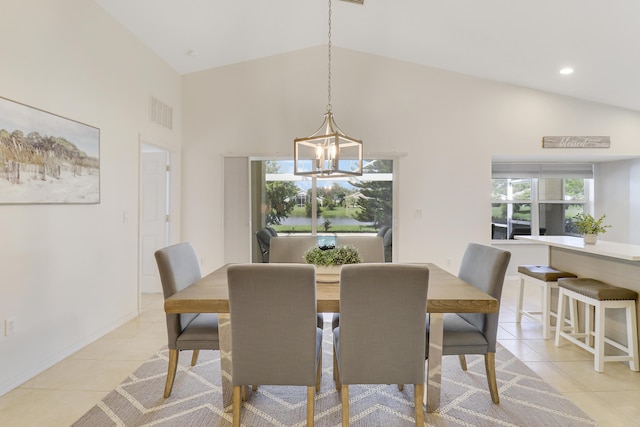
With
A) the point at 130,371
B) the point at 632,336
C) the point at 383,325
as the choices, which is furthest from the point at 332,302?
the point at 632,336

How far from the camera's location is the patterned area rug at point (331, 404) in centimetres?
204

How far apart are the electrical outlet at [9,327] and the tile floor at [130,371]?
37 cm

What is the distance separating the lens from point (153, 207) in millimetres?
4910

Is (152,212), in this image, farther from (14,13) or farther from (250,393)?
(250,393)

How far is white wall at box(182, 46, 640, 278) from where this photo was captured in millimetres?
5109

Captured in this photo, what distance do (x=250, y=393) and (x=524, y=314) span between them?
2806 mm

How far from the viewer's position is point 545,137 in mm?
5117

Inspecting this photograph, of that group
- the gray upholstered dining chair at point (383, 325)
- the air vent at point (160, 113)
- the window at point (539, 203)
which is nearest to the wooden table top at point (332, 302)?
the gray upholstered dining chair at point (383, 325)

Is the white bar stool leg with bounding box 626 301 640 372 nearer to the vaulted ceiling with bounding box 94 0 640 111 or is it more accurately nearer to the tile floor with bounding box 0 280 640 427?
the tile floor with bounding box 0 280 640 427

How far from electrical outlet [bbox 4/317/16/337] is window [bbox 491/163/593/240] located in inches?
244

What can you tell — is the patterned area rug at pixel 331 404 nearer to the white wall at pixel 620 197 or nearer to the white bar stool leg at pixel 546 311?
the white bar stool leg at pixel 546 311

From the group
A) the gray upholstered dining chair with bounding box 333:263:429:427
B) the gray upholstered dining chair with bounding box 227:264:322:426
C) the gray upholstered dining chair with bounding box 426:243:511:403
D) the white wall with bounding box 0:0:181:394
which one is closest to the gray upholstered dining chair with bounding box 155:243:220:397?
the gray upholstered dining chair with bounding box 227:264:322:426

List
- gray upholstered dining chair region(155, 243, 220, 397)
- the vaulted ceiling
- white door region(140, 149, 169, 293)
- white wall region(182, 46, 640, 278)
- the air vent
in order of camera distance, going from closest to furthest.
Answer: gray upholstered dining chair region(155, 243, 220, 397)
the vaulted ceiling
the air vent
white door region(140, 149, 169, 293)
white wall region(182, 46, 640, 278)

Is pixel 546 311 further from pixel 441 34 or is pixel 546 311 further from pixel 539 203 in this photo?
pixel 539 203
